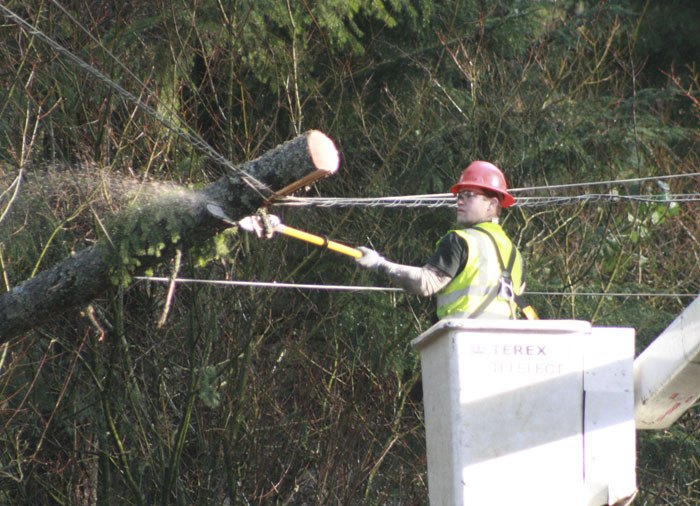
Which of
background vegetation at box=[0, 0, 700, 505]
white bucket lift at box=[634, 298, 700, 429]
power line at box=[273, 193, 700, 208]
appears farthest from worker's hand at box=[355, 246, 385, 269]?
background vegetation at box=[0, 0, 700, 505]

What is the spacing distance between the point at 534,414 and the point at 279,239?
514 centimetres

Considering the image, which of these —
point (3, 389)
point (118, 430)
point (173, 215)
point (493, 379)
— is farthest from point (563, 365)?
point (118, 430)

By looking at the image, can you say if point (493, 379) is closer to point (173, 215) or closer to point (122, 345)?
point (173, 215)

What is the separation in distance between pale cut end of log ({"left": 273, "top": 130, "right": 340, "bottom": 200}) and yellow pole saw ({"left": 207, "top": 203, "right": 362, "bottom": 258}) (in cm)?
20

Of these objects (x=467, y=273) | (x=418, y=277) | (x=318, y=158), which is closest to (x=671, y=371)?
(x=467, y=273)

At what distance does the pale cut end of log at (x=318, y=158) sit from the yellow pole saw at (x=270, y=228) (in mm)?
204

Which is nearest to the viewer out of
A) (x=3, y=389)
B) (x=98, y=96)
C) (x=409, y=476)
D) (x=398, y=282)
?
(x=398, y=282)

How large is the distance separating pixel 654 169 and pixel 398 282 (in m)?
8.21

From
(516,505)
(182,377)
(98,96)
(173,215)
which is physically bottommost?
(516,505)

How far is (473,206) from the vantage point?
550cm

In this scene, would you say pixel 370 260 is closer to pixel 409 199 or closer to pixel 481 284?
pixel 481 284

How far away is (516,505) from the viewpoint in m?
4.44

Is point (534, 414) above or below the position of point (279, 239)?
below

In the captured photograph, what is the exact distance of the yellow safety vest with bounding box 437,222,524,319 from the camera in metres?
5.14
